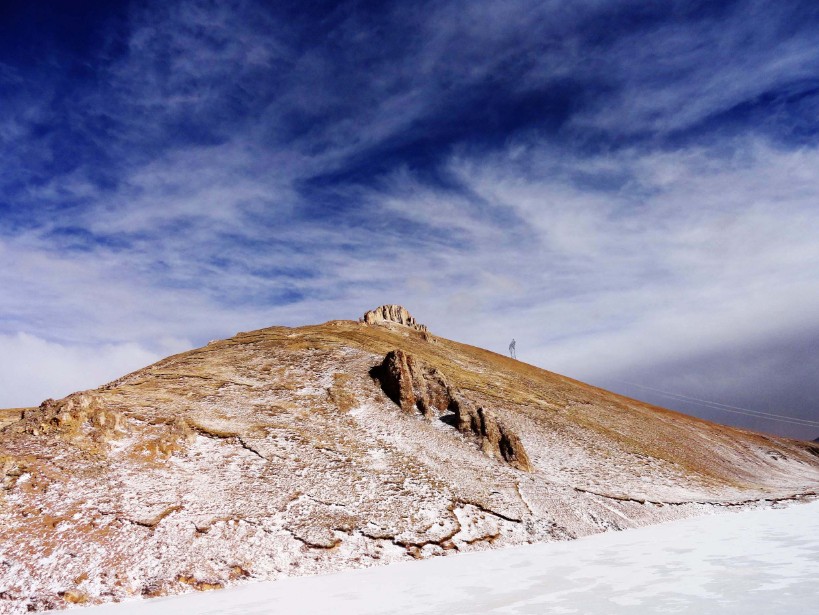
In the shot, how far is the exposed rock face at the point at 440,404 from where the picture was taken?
32.4 meters

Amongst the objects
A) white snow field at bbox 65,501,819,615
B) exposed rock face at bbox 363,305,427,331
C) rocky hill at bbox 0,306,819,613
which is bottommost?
white snow field at bbox 65,501,819,615

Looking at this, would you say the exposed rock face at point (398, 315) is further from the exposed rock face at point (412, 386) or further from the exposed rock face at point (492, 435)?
the exposed rock face at point (492, 435)

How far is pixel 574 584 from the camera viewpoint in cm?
1384

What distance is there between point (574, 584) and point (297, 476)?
1525cm

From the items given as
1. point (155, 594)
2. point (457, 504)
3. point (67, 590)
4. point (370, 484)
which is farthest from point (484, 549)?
point (67, 590)

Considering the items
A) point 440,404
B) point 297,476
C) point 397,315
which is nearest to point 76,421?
point 297,476

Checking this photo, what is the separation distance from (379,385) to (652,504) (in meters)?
20.7

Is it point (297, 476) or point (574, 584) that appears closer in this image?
point (574, 584)

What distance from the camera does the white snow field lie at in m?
11.1

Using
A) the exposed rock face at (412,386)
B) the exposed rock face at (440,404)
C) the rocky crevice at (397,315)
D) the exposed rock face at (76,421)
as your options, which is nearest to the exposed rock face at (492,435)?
the exposed rock face at (440,404)

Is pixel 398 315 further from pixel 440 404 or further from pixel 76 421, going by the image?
pixel 76 421

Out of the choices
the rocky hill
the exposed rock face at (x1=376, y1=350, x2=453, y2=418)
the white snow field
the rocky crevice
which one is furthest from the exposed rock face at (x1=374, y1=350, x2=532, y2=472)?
the rocky crevice

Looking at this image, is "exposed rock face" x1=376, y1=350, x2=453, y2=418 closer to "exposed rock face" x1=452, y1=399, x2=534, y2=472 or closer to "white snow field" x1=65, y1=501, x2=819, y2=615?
"exposed rock face" x1=452, y1=399, x2=534, y2=472

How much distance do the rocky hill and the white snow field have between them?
6.78 ft
